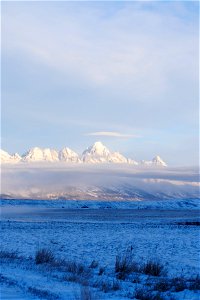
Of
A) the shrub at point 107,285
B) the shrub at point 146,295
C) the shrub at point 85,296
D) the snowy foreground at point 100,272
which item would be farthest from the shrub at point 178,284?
the shrub at point 85,296

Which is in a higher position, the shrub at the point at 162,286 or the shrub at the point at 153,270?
the shrub at the point at 162,286

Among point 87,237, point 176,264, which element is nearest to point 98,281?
point 176,264

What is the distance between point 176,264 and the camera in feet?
65.1

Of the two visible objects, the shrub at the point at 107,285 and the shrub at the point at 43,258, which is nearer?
the shrub at the point at 107,285

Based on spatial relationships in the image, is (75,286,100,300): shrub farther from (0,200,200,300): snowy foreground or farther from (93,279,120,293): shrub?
(93,279,120,293): shrub

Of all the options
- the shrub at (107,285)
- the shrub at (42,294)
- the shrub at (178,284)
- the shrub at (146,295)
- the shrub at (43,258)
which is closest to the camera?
the shrub at (42,294)

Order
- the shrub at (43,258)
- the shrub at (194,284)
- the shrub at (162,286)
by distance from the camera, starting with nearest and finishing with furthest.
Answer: the shrub at (162,286)
the shrub at (194,284)
the shrub at (43,258)

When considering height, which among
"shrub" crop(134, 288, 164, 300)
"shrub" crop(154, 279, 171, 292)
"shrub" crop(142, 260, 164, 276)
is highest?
"shrub" crop(134, 288, 164, 300)

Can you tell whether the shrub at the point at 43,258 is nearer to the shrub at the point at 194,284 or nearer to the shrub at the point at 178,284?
the shrub at the point at 178,284

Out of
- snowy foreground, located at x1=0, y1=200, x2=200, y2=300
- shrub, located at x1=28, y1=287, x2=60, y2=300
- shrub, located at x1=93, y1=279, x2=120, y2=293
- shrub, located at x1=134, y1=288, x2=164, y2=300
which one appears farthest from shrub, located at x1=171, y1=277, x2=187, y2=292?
shrub, located at x1=28, y1=287, x2=60, y2=300

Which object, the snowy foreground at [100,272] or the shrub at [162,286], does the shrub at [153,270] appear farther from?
the shrub at [162,286]

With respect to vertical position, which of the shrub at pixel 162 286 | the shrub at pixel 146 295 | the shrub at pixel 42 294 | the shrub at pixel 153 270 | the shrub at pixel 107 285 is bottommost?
the shrub at pixel 153 270

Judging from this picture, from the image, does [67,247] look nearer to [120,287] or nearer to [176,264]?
[176,264]

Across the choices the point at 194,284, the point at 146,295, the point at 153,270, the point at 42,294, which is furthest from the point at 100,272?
the point at 42,294
